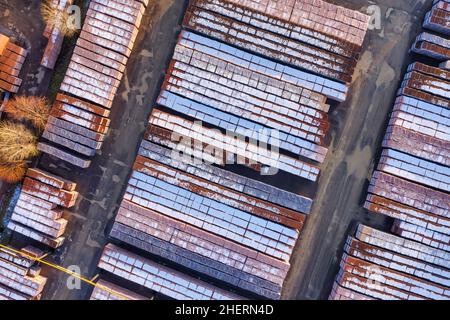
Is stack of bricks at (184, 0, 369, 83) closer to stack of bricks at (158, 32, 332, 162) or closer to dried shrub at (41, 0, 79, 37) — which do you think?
stack of bricks at (158, 32, 332, 162)

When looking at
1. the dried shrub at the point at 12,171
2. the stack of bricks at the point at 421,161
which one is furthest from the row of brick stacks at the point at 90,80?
the stack of bricks at the point at 421,161

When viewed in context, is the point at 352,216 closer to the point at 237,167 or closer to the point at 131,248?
the point at 237,167

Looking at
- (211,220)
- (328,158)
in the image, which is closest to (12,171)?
(211,220)

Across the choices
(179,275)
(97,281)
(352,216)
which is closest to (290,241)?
(352,216)

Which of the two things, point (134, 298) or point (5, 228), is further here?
point (5, 228)

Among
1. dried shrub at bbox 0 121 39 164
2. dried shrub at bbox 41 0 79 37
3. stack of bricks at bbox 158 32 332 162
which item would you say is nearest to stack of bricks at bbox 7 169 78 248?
dried shrub at bbox 0 121 39 164
